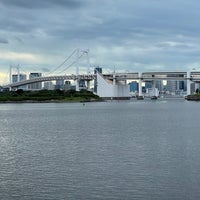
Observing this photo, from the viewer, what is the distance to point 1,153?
46.5 feet

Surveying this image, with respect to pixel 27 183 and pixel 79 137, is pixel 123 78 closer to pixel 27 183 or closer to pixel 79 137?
pixel 79 137

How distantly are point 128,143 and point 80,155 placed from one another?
10.8ft

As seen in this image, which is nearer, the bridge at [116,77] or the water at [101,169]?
the water at [101,169]

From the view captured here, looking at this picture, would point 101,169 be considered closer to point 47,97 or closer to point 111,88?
point 47,97

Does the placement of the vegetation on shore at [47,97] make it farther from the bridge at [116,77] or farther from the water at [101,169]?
the water at [101,169]

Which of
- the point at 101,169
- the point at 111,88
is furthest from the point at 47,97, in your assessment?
the point at 101,169

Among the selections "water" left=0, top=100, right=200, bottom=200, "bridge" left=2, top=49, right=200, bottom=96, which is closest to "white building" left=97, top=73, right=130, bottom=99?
"bridge" left=2, top=49, right=200, bottom=96

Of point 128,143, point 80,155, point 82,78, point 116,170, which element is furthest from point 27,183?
point 82,78

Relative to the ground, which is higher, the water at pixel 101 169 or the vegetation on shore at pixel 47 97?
the vegetation on shore at pixel 47 97

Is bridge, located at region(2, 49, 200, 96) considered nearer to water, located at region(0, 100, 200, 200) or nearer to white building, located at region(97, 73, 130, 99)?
white building, located at region(97, 73, 130, 99)

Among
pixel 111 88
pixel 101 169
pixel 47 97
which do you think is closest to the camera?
pixel 101 169

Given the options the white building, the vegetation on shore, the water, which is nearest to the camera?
the water

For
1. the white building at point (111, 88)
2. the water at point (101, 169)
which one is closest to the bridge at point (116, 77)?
the white building at point (111, 88)

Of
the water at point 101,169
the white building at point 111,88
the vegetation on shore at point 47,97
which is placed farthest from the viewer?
the white building at point 111,88
